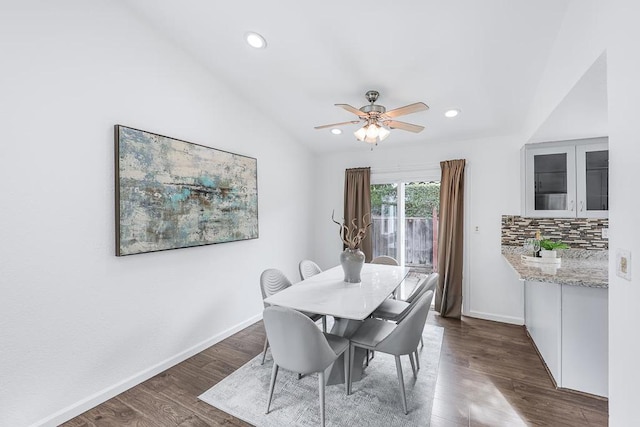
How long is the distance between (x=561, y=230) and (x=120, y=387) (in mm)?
4590

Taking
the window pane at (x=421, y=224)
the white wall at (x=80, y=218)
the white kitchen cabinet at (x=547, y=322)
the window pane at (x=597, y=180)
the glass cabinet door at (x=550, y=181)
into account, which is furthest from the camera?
the window pane at (x=421, y=224)

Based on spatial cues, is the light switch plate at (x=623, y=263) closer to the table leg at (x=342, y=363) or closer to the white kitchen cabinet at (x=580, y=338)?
the white kitchen cabinet at (x=580, y=338)

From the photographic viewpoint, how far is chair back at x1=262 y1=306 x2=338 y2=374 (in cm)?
169

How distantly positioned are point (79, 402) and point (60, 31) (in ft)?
8.24

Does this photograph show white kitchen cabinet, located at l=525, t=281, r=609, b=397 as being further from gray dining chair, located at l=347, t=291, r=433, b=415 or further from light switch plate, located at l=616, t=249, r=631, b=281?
light switch plate, located at l=616, t=249, r=631, b=281

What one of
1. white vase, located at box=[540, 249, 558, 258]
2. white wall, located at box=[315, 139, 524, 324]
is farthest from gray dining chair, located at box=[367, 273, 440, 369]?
white wall, located at box=[315, 139, 524, 324]

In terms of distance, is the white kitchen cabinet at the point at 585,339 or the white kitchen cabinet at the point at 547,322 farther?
the white kitchen cabinet at the point at 547,322

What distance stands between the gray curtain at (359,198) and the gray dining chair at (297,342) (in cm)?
278

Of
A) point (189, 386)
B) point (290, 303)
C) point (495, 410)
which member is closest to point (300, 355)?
point (290, 303)

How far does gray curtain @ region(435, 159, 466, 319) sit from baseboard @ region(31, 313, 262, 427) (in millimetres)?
2780

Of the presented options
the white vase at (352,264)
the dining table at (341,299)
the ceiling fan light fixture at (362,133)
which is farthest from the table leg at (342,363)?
the ceiling fan light fixture at (362,133)

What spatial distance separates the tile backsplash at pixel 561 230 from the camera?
3154 mm

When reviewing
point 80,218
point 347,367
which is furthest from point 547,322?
point 80,218

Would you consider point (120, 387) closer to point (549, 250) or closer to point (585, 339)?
point (585, 339)
